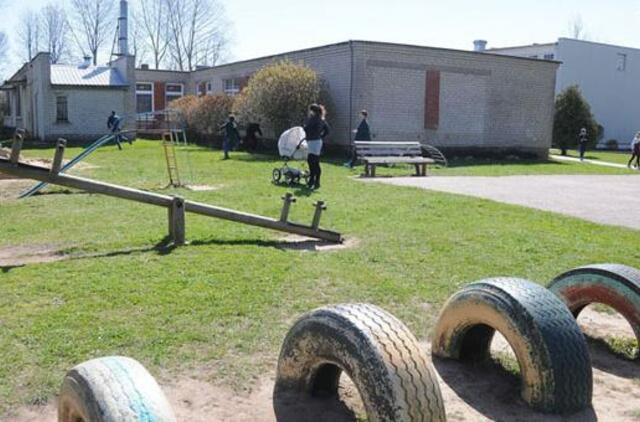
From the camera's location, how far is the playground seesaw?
732cm

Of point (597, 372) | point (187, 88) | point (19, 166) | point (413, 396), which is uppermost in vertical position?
point (187, 88)

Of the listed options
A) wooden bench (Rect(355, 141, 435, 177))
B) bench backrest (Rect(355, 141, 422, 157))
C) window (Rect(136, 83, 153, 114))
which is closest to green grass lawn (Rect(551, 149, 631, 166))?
bench backrest (Rect(355, 141, 422, 157))

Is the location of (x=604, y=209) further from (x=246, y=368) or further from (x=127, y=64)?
(x=127, y=64)

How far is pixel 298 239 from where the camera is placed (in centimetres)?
866

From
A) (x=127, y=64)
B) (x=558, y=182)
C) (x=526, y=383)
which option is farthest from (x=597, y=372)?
(x=127, y=64)

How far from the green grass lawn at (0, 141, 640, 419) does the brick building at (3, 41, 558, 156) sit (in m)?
13.3

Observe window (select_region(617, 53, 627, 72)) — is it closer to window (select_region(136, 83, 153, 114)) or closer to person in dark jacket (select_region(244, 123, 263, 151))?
person in dark jacket (select_region(244, 123, 263, 151))

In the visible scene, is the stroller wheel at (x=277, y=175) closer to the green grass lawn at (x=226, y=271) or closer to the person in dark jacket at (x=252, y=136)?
the green grass lawn at (x=226, y=271)

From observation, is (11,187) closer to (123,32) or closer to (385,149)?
(385,149)

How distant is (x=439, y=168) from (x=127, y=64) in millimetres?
22536

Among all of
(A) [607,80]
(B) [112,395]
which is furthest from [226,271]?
(A) [607,80]

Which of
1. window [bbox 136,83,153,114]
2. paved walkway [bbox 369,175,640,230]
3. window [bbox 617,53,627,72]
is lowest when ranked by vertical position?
paved walkway [bbox 369,175,640,230]

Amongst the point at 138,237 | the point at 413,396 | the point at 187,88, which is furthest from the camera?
the point at 187,88

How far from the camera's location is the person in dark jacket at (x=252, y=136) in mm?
27438
